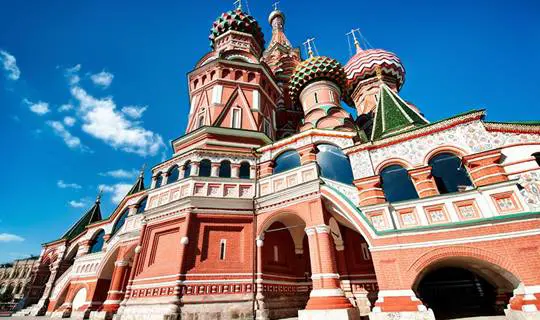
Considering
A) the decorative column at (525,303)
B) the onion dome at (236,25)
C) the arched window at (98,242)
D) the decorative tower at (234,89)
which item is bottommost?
the decorative column at (525,303)

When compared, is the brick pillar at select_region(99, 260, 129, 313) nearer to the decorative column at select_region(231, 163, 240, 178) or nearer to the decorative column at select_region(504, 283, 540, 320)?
the decorative column at select_region(231, 163, 240, 178)

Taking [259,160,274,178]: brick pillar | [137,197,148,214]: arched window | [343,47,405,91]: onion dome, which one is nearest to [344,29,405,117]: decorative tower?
[343,47,405,91]: onion dome

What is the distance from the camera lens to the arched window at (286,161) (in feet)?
44.5

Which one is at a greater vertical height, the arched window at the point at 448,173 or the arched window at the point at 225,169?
the arched window at the point at 225,169

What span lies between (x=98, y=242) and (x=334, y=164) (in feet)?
62.4

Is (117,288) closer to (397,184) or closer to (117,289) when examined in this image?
(117,289)

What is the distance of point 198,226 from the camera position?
472 inches

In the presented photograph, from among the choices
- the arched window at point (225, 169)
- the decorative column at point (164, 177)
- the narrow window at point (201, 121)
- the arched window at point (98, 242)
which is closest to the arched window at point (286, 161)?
the arched window at point (225, 169)

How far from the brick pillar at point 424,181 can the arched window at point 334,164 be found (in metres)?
2.50

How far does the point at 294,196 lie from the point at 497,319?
7.40 meters

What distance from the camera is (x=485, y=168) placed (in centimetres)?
902

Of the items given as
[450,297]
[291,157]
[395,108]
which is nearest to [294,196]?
[291,157]

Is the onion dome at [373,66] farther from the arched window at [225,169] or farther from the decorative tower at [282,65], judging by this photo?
the arched window at [225,169]

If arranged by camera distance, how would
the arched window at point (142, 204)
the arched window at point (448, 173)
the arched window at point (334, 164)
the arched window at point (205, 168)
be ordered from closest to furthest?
the arched window at point (448, 173), the arched window at point (334, 164), the arched window at point (205, 168), the arched window at point (142, 204)
